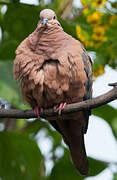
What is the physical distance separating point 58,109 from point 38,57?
1.63 ft

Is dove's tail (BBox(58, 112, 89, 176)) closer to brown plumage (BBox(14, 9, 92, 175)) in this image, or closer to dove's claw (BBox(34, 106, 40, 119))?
brown plumage (BBox(14, 9, 92, 175))

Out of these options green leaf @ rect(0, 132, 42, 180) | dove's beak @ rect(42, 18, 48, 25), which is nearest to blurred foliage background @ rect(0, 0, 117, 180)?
green leaf @ rect(0, 132, 42, 180)

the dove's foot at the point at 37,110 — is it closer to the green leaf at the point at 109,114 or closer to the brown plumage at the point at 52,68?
the brown plumage at the point at 52,68

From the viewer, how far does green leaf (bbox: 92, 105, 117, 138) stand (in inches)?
199

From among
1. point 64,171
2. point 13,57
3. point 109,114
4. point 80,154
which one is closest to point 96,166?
point 64,171

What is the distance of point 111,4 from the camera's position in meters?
4.39

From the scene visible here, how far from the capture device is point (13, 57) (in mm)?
5242

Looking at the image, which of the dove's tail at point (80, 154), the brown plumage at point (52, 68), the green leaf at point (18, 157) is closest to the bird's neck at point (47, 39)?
the brown plumage at point (52, 68)

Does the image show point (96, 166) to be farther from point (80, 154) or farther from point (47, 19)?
point (47, 19)

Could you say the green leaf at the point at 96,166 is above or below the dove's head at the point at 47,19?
below

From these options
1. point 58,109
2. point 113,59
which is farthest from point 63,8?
point 58,109

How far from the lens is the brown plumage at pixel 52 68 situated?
160 inches

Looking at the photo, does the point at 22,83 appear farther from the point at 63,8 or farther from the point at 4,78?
the point at 63,8

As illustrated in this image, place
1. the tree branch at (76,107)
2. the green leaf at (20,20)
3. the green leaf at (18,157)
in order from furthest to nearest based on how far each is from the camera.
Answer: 1. the green leaf at (18,157)
2. the green leaf at (20,20)
3. the tree branch at (76,107)
